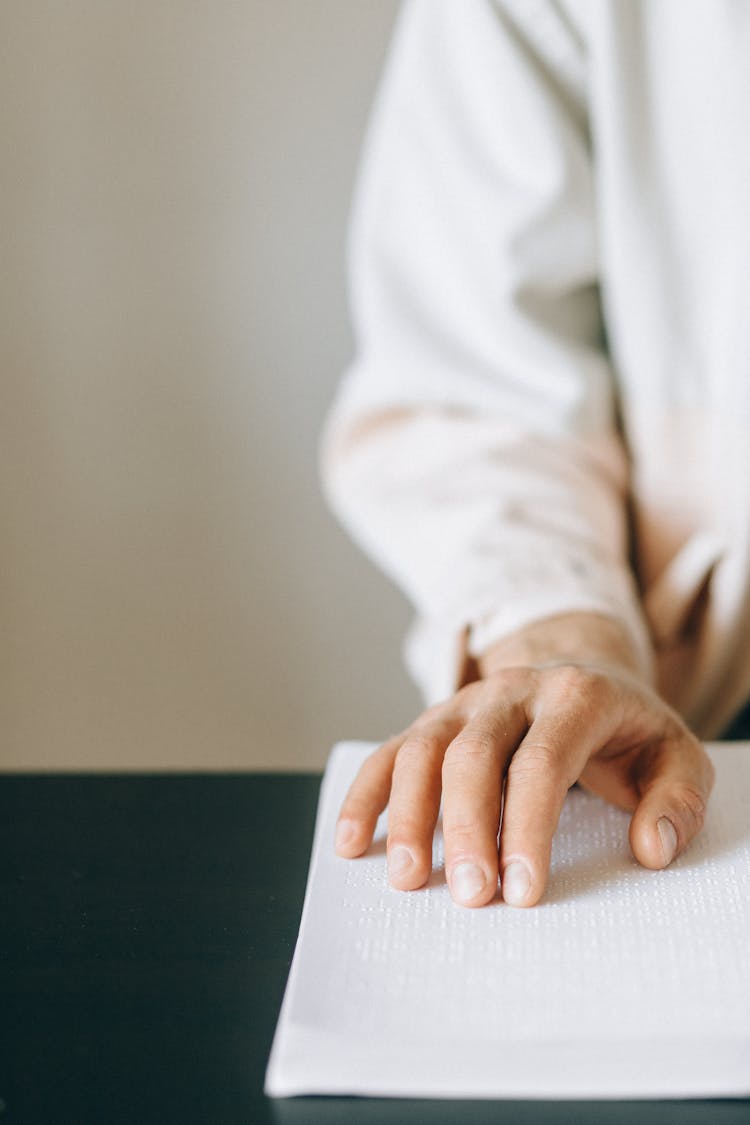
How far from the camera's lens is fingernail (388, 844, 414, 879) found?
1.11 ft

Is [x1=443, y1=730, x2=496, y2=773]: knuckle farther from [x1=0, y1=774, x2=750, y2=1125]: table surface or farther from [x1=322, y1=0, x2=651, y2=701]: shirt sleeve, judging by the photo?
[x1=322, y1=0, x2=651, y2=701]: shirt sleeve

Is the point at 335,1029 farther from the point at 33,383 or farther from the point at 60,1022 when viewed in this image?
the point at 33,383

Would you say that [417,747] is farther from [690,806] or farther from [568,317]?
[568,317]

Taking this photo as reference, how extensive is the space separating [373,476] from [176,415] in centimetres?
30

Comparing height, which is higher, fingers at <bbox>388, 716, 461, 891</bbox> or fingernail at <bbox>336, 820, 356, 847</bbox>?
fingers at <bbox>388, 716, 461, 891</bbox>

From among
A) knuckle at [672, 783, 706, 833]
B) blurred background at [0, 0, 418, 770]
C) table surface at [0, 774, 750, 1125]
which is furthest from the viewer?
blurred background at [0, 0, 418, 770]

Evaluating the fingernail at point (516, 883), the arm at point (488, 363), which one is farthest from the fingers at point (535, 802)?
the arm at point (488, 363)

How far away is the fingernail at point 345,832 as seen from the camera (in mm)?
361

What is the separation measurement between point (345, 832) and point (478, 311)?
0.38 meters

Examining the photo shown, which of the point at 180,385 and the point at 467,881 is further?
the point at 180,385

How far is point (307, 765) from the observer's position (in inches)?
40.3

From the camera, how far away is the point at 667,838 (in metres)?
0.34

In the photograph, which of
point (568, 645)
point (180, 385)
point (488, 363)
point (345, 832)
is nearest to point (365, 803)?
point (345, 832)

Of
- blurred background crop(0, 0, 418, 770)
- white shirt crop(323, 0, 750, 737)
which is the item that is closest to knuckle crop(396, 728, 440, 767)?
white shirt crop(323, 0, 750, 737)
